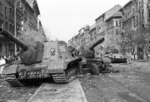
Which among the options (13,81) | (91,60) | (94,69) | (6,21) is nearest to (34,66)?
(13,81)

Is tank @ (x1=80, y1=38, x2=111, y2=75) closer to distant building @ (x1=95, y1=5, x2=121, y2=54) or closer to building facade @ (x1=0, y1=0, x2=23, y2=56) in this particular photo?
building facade @ (x1=0, y1=0, x2=23, y2=56)

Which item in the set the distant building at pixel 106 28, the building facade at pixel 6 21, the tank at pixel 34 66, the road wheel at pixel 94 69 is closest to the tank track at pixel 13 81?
the tank at pixel 34 66

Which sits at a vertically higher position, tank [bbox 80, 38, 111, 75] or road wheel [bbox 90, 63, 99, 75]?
tank [bbox 80, 38, 111, 75]

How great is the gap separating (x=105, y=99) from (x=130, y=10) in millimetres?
51997

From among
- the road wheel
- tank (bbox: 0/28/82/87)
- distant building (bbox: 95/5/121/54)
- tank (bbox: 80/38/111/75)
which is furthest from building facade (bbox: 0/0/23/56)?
distant building (bbox: 95/5/121/54)

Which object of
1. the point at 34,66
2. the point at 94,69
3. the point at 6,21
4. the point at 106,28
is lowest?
the point at 94,69

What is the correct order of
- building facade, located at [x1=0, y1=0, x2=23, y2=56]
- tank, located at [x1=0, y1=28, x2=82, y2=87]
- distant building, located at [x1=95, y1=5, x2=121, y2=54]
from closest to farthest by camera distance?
1. tank, located at [x1=0, y1=28, x2=82, y2=87]
2. building facade, located at [x1=0, y1=0, x2=23, y2=56]
3. distant building, located at [x1=95, y1=5, x2=121, y2=54]

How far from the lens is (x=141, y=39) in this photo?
37750 millimetres

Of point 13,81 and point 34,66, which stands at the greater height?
point 34,66

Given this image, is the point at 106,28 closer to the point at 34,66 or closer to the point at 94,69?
the point at 94,69

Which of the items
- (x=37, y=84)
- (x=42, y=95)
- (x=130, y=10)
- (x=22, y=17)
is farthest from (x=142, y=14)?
(x=42, y=95)

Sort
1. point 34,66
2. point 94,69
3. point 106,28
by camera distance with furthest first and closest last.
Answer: point 106,28 < point 94,69 < point 34,66

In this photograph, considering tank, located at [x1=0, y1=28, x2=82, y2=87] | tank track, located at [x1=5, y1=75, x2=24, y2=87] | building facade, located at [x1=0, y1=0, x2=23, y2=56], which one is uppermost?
building facade, located at [x1=0, y1=0, x2=23, y2=56]

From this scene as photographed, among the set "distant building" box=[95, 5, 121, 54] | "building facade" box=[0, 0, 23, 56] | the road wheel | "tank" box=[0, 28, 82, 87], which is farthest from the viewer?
"distant building" box=[95, 5, 121, 54]
